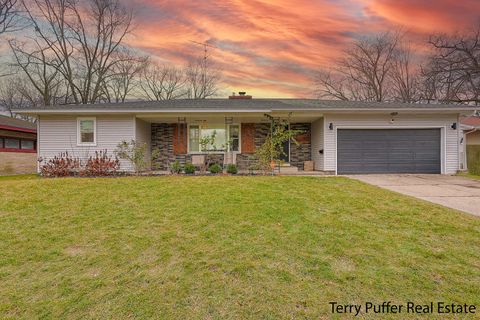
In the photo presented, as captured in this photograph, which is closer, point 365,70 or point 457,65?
point 457,65

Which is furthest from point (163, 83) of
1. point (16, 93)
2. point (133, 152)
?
point (133, 152)

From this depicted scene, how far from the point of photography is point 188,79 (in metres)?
29.1

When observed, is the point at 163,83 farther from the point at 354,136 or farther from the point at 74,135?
the point at 354,136

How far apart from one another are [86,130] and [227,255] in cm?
1043

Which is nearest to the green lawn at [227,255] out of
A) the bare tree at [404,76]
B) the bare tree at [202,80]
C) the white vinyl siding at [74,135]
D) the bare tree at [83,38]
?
the white vinyl siding at [74,135]

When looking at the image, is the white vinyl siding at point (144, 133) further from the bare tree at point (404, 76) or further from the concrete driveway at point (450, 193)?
the bare tree at point (404, 76)

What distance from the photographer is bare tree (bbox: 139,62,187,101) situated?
28297 mm

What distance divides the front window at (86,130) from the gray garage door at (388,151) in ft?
34.1

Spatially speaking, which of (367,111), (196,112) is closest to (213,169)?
(196,112)

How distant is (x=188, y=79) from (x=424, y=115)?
23276mm

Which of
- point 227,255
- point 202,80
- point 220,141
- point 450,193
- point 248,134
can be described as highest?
point 202,80

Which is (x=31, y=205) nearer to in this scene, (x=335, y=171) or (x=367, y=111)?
(x=335, y=171)

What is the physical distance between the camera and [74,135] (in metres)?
11.3

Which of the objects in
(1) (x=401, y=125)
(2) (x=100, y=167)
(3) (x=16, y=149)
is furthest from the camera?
(3) (x=16, y=149)
